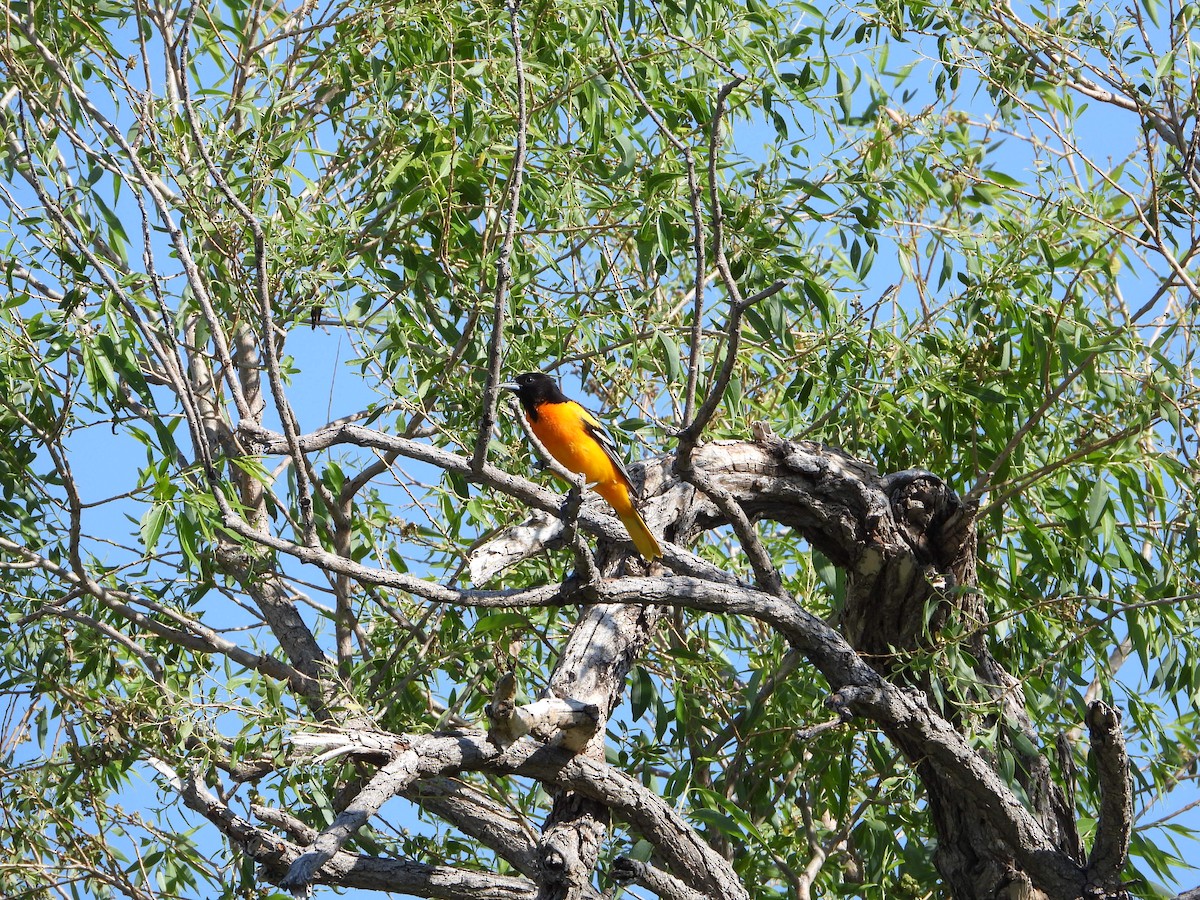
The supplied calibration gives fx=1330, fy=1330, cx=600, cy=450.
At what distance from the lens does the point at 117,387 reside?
375cm

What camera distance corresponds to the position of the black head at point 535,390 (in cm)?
422

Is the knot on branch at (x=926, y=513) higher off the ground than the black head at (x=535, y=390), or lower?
lower

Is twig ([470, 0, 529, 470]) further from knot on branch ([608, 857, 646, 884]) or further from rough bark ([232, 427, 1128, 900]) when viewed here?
knot on branch ([608, 857, 646, 884])

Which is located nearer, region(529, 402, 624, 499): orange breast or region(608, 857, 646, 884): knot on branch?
region(608, 857, 646, 884): knot on branch

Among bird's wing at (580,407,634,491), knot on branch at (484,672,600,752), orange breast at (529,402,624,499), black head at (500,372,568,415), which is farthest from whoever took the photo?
black head at (500,372,568,415)

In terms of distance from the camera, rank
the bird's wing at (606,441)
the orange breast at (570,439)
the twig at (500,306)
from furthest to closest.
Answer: the orange breast at (570,439), the bird's wing at (606,441), the twig at (500,306)

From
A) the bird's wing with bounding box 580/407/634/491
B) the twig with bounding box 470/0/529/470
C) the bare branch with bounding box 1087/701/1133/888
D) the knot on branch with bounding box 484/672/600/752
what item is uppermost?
the bird's wing with bounding box 580/407/634/491

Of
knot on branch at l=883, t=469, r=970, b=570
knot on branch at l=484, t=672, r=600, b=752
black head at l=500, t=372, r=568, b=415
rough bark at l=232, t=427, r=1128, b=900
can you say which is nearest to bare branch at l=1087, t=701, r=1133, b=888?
rough bark at l=232, t=427, r=1128, b=900

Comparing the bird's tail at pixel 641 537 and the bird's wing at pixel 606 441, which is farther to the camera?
the bird's wing at pixel 606 441

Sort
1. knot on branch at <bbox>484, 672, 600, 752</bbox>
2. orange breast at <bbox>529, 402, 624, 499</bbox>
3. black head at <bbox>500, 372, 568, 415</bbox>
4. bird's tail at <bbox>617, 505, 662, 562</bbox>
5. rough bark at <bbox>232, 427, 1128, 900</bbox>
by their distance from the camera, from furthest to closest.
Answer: black head at <bbox>500, 372, 568, 415</bbox> → orange breast at <bbox>529, 402, 624, 499</bbox> → bird's tail at <bbox>617, 505, 662, 562</bbox> → rough bark at <bbox>232, 427, 1128, 900</bbox> → knot on branch at <bbox>484, 672, 600, 752</bbox>

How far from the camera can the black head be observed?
13.9ft

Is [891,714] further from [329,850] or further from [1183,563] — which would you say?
[329,850]

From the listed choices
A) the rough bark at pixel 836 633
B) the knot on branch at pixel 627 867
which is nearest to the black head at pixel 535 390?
the rough bark at pixel 836 633

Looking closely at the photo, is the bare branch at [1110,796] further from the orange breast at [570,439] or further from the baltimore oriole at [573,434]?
the orange breast at [570,439]
